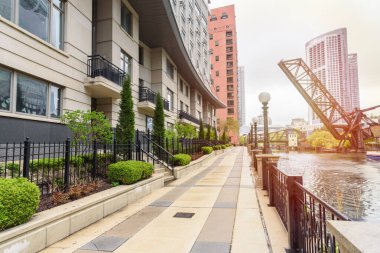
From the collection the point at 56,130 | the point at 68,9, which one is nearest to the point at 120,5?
the point at 68,9

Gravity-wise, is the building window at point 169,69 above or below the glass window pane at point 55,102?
above

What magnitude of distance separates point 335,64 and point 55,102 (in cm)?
11169

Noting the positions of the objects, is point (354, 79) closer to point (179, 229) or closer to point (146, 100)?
point (146, 100)

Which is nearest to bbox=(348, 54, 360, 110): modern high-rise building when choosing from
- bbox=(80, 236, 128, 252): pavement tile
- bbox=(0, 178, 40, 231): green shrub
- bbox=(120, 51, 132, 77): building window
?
bbox=(120, 51, 132, 77): building window

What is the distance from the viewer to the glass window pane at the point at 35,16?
1013 centimetres

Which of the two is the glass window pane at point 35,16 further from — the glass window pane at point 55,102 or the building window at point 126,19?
the building window at point 126,19

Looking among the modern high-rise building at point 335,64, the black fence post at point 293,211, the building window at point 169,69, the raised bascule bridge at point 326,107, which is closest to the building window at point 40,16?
the black fence post at point 293,211

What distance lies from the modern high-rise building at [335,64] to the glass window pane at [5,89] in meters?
108

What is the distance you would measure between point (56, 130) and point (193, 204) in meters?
7.88

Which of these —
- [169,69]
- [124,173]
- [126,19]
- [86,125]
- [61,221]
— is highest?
[126,19]

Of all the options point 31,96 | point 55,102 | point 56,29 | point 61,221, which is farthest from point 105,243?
point 56,29

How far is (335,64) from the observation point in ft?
329

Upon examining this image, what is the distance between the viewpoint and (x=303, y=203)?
3.62 meters

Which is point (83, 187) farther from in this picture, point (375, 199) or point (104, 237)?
point (375, 199)
